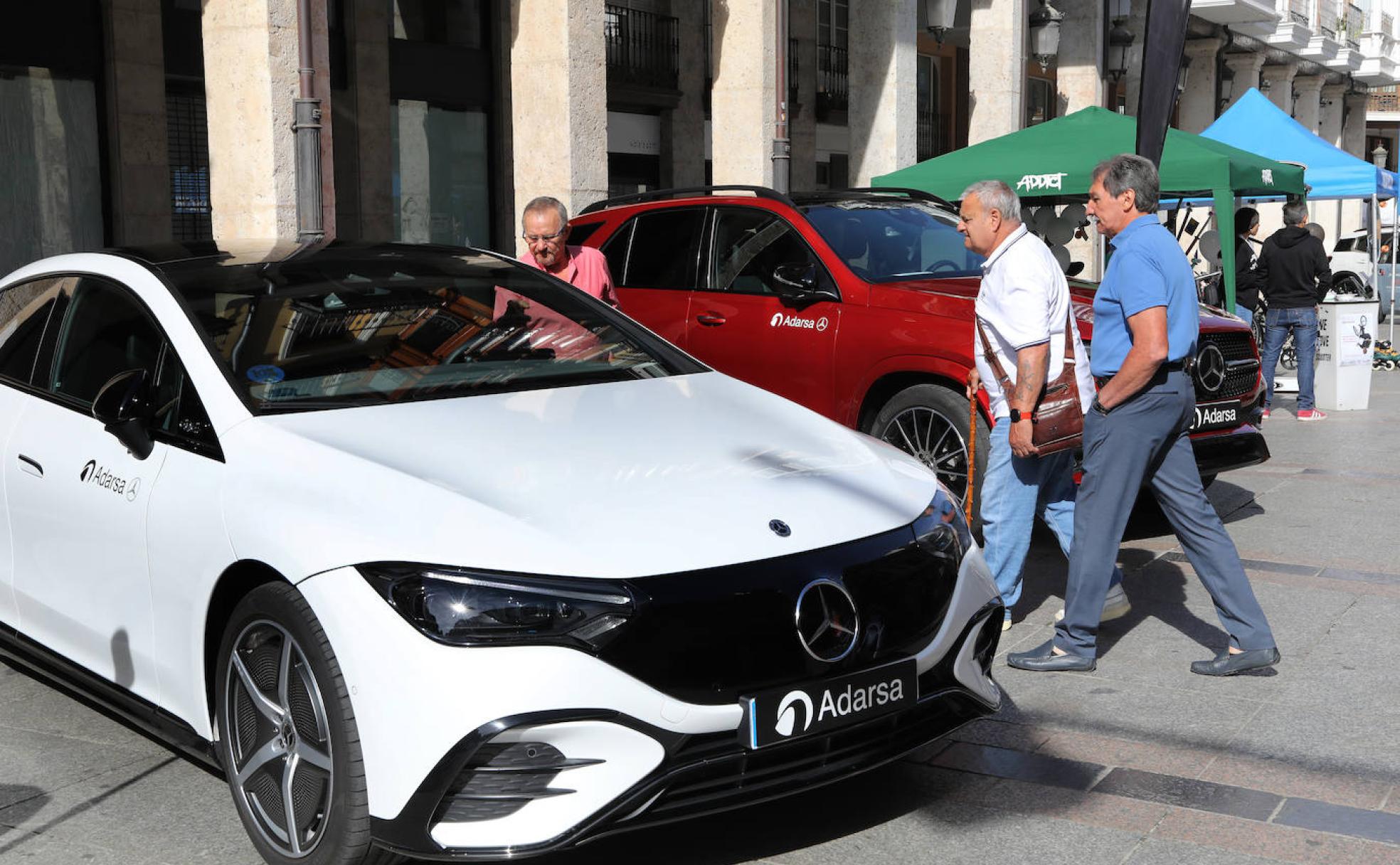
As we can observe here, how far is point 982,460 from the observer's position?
25.1 ft

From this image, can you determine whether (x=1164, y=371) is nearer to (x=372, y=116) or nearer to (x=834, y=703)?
(x=834, y=703)

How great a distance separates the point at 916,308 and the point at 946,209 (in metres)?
1.84

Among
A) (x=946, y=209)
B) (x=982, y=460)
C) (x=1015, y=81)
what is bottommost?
(x=982, y=460)

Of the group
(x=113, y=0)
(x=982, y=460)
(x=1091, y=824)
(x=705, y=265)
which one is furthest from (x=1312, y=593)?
(x=113, y=0)

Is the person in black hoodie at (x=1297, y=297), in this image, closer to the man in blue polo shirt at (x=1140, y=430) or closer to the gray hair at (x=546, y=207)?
the gray hair at (x=546, y=207)

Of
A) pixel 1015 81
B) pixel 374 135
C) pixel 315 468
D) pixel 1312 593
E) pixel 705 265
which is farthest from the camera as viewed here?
pixel 1015 81

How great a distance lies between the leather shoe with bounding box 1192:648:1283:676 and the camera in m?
5.62

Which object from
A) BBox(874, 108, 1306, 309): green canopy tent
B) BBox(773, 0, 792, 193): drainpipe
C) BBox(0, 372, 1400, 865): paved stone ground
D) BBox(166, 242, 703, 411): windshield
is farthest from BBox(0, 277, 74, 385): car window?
BBox(773, 0, 792, 193): drainpipe

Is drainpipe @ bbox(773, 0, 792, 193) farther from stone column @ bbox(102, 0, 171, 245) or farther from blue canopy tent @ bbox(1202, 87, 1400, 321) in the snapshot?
stone column @ bbox(102, 0, 171, 245)

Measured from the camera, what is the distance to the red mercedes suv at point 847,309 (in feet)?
26.4

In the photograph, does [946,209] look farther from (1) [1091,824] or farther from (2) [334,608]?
(2) [334,608]

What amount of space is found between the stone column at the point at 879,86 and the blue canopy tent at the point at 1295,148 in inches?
143

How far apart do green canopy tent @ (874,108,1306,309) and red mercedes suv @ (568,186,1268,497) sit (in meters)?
3.94

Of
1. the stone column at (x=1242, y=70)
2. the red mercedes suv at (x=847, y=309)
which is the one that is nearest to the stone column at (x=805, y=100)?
the stone column at (x=1242, y=70)
